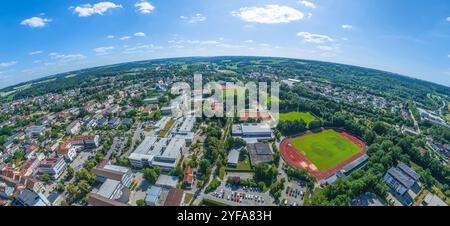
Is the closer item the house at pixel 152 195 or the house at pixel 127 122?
the house at pixel 152 195

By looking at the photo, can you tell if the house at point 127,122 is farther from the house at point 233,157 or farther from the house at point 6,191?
the house at point 233,157

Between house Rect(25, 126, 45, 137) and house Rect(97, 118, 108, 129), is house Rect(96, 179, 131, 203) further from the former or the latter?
house Rect(25, 126, 45, 137)

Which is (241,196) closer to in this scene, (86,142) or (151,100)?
(86,142)

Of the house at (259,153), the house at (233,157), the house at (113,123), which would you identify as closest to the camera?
the house at (233,157)

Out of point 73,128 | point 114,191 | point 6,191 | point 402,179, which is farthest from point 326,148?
point 73,128

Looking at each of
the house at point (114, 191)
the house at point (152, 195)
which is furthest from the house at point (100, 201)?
the house at point (152, 195)
